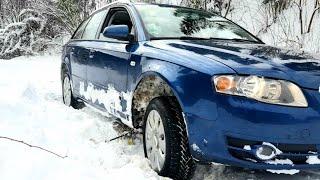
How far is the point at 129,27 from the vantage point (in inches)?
197

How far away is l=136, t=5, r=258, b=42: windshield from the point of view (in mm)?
4680

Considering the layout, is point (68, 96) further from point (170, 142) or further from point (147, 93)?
point (170, 142)

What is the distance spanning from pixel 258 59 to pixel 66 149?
1672 mm

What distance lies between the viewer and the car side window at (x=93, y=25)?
589cm

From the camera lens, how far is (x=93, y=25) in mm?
6156

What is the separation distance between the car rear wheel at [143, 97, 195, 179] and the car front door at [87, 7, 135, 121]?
0.69 meters

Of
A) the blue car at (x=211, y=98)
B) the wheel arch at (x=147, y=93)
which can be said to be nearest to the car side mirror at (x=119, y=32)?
the blue car at (x=211, y=98)

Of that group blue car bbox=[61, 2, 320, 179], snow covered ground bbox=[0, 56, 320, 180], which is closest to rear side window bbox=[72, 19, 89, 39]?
snow covered ground bbox=[0, 56, 320, 180]

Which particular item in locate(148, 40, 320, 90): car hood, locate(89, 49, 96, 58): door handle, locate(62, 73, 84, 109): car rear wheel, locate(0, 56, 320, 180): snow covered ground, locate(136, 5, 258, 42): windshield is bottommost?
locate(62, 73, 84, 109): car rear wheel

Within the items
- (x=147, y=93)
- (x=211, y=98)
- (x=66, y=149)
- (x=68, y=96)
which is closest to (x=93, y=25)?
(x=68, y=96)

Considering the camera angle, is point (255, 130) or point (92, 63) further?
point (92, 63)

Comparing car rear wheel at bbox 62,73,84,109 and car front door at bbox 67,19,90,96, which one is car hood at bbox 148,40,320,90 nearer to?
car front door at bbox 67,19,90,96

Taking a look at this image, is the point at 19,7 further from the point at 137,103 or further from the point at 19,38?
the point at 137,103

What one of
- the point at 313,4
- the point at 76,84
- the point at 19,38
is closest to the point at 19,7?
the point at 19,38
